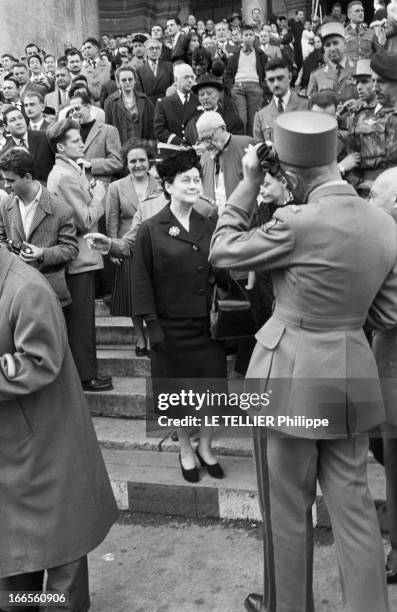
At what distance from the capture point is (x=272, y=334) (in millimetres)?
2693

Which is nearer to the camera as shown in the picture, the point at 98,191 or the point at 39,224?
the point at 39,224

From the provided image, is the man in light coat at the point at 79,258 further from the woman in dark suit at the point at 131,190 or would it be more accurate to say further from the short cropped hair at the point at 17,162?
the short cropped hair at the point at 17,162

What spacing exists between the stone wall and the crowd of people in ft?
34.4

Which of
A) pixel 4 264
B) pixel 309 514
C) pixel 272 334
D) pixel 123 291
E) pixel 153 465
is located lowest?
pixel 153 465

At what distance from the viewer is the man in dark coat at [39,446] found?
268 cm

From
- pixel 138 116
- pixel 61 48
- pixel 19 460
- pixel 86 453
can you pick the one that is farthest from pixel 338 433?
pixel 61 48

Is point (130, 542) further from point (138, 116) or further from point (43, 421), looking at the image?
point (138, 116)

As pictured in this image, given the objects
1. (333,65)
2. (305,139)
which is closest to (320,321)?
(305,139)

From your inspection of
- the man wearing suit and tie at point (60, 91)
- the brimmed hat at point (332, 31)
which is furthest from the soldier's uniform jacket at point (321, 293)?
the man wearing suit and tie at point (60, 91)

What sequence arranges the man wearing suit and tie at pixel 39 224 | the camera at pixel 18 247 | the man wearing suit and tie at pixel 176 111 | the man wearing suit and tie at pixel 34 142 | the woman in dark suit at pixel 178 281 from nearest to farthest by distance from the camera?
the woman in dark suit at pixel 178 281 < the camera at pixel 18 247 < the man wearing suit and tie at pixel 39 224 < the man wearing suit and tie at pixel 34 142 < the man wearing suit and tie at pixel 176 111

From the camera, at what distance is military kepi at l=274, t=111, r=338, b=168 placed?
2.52 meters

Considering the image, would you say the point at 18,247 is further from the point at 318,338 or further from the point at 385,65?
the point at 318,338

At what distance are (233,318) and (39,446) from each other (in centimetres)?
122

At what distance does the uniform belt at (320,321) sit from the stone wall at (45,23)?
16.1 m
